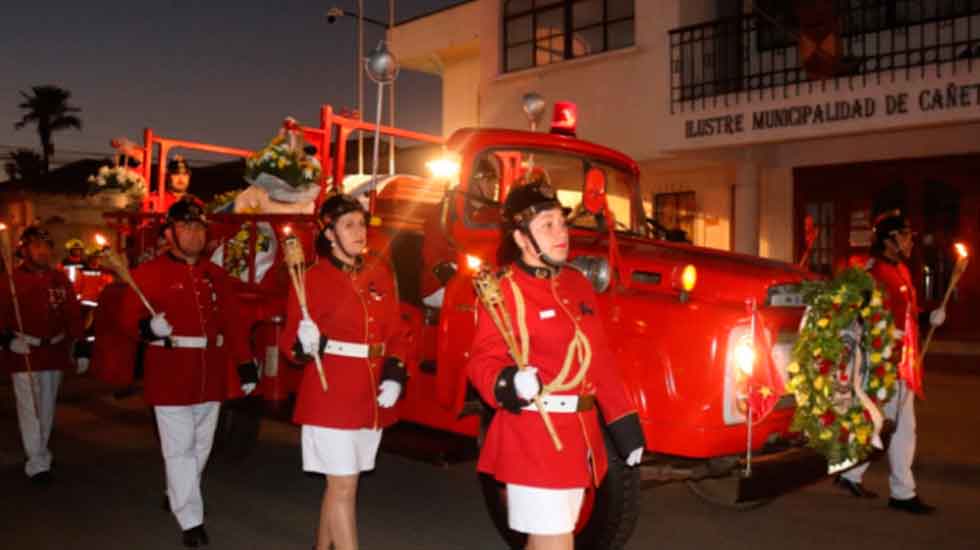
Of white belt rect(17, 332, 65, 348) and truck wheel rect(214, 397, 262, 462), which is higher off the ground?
white belt rect(17, 332, 65, 348)

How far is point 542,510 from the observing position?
3559mm

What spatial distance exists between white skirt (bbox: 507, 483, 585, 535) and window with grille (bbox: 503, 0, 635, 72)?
14.5m


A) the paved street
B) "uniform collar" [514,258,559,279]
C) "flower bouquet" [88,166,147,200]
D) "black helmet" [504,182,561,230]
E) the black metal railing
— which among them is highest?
the black metal railing

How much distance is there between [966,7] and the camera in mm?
13766

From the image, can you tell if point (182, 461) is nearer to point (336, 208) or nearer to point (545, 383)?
point (336, 208)

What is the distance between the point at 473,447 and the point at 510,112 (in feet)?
45.2

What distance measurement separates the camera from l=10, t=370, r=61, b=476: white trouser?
716cm

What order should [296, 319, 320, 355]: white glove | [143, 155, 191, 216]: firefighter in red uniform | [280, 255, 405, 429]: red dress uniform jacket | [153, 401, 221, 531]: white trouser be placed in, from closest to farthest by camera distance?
[296, 319, 320, 355]: white glove → [280, 255, 405, 429]: red dress uniform jacket → [153, 401, 221, 531]: white trouser → [143, 155, 191, 216]: firefighter in red uniform

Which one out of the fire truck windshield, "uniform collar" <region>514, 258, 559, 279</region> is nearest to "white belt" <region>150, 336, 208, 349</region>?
the fire truck windshield

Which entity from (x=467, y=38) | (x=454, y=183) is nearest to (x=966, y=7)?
(x=467, y=38)

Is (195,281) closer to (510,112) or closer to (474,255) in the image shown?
(474,255)

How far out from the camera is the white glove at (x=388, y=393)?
4.63 metres

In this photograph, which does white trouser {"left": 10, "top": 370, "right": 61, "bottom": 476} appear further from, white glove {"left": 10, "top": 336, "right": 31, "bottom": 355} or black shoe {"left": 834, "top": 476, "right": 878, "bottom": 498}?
black shoe {"left": 834, "top": 476, "right": 878, "bottom": 498}

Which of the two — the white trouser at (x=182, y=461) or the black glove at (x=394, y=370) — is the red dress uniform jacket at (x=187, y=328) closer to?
the white trouser at (x=182, y=461)
